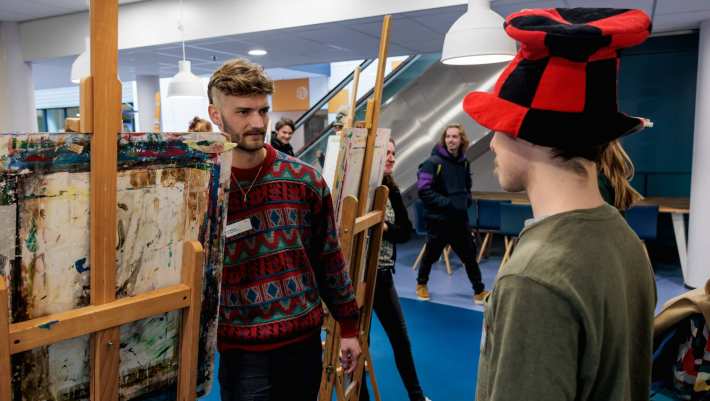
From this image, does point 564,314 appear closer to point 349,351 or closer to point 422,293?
point 349,351

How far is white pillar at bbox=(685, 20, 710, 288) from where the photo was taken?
4633 mm

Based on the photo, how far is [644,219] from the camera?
16.3 feet

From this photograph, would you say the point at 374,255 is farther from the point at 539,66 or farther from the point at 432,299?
A: the point at 432,299

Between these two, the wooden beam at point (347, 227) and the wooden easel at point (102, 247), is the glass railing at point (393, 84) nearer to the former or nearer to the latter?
the wooden beam at point (347, 227)

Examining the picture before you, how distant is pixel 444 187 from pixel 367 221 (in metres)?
2.54

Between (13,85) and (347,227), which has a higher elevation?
(13,85)

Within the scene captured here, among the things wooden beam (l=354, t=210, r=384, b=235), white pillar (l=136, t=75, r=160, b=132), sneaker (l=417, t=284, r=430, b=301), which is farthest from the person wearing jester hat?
white pillar (l=136, t=75, r=160, b=132)

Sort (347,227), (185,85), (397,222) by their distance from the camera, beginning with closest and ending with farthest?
(347,227) → (397,222) → (185,85)

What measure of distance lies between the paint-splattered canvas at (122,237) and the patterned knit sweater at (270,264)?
191 mm

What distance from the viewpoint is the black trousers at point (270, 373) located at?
149 centimetres

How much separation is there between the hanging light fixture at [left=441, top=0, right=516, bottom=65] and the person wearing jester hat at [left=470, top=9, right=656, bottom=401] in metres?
1.99

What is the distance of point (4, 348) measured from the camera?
90cm

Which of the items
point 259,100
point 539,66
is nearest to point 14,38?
point 259,100

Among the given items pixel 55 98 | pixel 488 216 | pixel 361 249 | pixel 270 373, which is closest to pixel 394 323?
pixel 361 249
